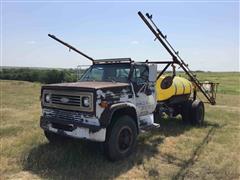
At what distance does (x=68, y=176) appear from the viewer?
5590mm

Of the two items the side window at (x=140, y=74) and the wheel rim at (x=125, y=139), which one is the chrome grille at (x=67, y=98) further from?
the side window at (x=140, y=74)

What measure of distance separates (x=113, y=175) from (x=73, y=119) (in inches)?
58.9

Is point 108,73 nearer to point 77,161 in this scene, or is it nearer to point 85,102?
point 85,102

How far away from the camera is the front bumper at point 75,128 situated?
5.99m

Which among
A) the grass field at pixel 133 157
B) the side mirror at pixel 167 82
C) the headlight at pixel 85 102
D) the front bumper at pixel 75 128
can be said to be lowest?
the grass field at pixel 133 157

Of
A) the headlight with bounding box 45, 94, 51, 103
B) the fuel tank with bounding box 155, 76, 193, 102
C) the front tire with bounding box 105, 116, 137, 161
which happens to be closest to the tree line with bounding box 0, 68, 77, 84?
the fuel tank with bounding box 155, 76, 193, 102

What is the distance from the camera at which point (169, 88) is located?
10.1 metres

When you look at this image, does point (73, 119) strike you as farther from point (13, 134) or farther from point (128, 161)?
point (13, 134)

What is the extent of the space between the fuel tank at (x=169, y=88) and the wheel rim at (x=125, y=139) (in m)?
3.13

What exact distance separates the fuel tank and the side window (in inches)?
76.6

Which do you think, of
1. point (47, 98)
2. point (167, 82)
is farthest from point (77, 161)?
point (167, 82)

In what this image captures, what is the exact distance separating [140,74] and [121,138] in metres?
1.87

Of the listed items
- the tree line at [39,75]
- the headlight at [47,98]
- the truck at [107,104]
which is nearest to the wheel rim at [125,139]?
the truck at [107,104]

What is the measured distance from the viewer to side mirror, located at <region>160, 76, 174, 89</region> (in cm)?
966
